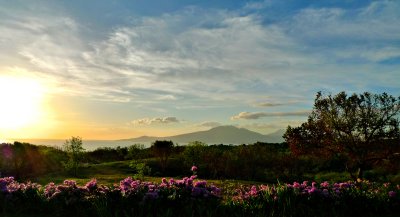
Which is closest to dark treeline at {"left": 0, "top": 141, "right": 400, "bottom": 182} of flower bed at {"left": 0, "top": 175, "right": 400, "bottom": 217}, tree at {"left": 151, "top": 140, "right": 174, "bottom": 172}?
tree at {"left": 151, "top": 140, "right": 174, "bottom": 172}

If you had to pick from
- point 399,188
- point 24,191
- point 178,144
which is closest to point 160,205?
point 24,191

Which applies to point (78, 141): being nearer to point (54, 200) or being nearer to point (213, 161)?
point (213, 161)

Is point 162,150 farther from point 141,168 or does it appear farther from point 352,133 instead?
point 352,133

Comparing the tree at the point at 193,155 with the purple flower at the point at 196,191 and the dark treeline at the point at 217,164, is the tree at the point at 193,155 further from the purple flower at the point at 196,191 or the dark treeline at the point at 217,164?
the purple flower at the point at 196,191

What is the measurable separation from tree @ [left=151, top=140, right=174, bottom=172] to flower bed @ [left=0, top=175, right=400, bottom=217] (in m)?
21.0

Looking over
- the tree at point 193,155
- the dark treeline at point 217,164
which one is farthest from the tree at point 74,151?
the tree at point 193,155

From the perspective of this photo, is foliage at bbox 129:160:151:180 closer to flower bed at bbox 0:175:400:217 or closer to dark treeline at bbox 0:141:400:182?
dark treeline at bbox 0:141:400:182

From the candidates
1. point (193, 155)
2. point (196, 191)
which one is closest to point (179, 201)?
point (196, 191)

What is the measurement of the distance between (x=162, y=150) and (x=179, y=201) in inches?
905

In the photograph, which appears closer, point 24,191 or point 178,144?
point 24,191

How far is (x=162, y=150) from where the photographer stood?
3372 cm

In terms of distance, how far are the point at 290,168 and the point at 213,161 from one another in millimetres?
6249

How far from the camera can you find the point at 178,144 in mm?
42125

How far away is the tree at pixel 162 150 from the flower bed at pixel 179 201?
825 inches
